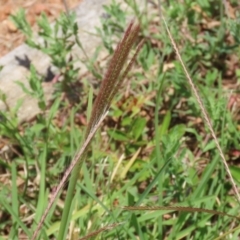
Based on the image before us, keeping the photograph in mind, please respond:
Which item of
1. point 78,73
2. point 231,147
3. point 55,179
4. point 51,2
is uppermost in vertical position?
point 51,2

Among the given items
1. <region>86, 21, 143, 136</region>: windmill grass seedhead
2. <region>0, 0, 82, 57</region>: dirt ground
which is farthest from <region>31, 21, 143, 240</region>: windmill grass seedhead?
<region>0, 0, 82, 57</region>: dirt ground

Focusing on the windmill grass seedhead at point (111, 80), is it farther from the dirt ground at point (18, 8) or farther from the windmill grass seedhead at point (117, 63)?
the dirt ground at point (18, 8)

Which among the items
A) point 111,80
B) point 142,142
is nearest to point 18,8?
point 142,142

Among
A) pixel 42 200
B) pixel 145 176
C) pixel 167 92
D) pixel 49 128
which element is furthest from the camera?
pixel 167 92

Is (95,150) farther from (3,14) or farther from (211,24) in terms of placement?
(3,14)

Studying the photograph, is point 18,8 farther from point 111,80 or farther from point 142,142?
point 111,80

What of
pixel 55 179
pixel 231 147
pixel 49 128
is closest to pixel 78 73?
pixel 49 128

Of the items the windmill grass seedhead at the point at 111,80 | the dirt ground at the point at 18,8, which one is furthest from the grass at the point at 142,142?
the windmill grass seedhead at the point at 111,80
